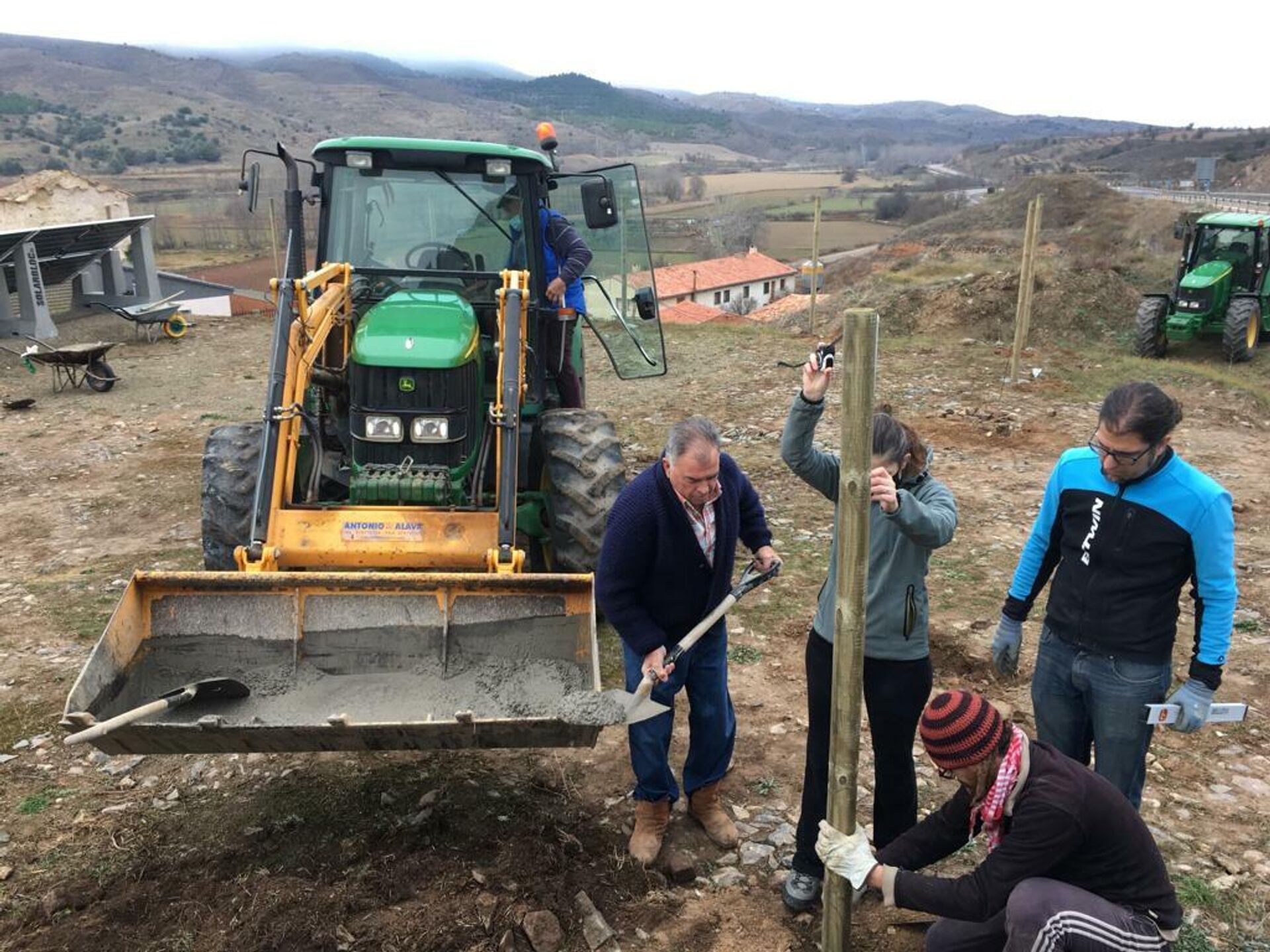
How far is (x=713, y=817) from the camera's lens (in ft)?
11.8

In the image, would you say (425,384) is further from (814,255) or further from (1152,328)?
(1152,328)

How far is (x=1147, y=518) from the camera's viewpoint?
2787 mm

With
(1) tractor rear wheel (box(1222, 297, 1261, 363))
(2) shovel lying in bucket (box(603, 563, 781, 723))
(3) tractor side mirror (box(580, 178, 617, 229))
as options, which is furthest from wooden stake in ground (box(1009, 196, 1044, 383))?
(2) shovel lying in bucket (box(603, 563, 781, 723))

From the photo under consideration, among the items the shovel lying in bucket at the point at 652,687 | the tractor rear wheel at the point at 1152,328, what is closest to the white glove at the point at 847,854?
the shovel lying in bucket at the point at 652,687

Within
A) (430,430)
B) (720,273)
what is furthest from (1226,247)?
(720,273)

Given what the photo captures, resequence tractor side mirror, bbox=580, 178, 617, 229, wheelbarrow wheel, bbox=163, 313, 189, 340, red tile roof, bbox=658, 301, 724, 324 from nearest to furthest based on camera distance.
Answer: tractor side mirror, bbox=580, 178, 617, 229, wheelbarrow wheel, bbox=163, 313, 189, 340, red tile roof, bbox=658, 301, 724, 324

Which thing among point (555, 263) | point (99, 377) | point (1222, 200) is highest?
point (1222, 200)

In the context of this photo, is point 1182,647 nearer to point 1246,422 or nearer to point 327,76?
point 1246,422

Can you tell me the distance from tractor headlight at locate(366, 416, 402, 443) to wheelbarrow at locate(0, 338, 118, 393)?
901cm

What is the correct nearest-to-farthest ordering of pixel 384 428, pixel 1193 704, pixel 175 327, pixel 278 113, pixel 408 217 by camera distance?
pixel 1193 704 → pixel 384 428 → pixel 408 217 → pixel 175 327 → pixel 278 113

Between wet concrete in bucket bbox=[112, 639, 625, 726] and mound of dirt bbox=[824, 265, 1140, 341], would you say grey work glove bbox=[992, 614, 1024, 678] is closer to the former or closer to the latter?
wet concrete in bucket bbox=[112, 639, 625, 726]

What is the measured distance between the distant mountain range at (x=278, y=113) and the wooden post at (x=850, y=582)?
95.1 m

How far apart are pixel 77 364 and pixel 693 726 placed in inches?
443

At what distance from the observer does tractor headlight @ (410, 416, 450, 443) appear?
15.2 feet
